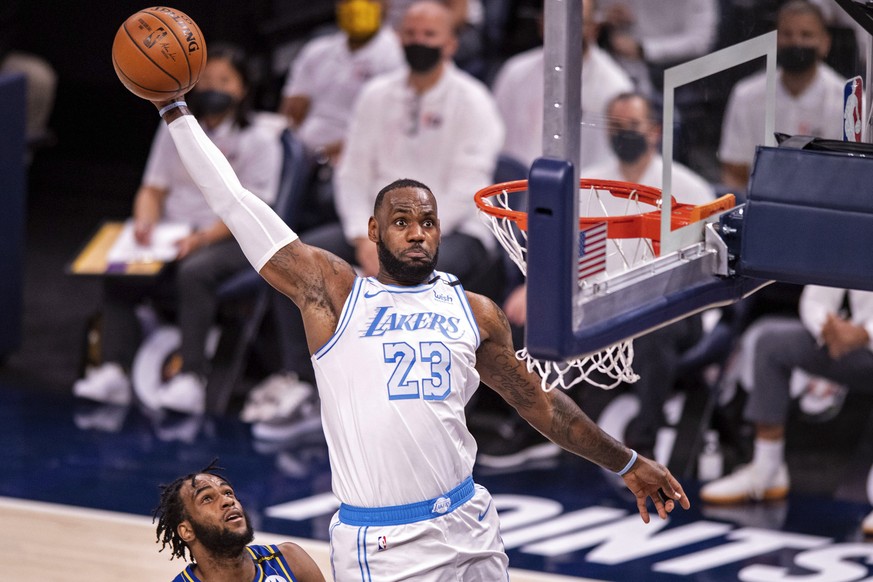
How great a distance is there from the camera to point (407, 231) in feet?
13.5

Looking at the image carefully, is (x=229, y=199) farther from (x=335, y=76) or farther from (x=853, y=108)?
(x=335, y=76)

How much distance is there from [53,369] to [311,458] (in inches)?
82.2

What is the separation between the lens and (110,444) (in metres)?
7.55

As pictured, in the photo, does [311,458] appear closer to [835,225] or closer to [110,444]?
[110,444]

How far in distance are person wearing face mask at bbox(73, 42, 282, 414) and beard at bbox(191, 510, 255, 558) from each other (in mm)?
3663

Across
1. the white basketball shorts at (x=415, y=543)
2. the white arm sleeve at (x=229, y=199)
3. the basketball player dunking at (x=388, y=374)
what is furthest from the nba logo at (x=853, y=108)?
the white arm sleeve at (x=229, y=199)

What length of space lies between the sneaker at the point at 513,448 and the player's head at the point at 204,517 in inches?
115

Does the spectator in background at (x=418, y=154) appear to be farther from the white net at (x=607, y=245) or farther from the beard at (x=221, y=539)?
the beard at (x=221, y=539)

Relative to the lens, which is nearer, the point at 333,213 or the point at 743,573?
the point at 743,573

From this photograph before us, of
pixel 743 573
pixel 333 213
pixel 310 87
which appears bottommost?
pixel 743 573

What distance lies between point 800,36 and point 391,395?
1741 millimetres

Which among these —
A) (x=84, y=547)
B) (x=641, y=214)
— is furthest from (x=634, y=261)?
(x=84, y=547)

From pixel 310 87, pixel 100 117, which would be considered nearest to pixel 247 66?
pixel 310 87

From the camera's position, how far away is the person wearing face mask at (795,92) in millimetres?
4453
